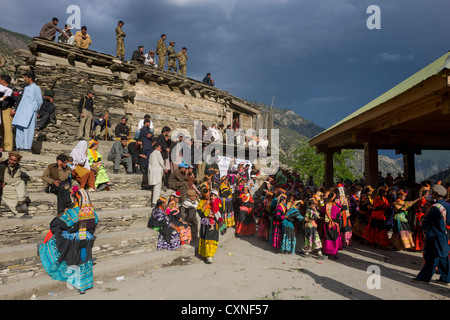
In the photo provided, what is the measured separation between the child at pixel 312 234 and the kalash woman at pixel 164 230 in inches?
133

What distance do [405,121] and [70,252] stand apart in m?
7.96

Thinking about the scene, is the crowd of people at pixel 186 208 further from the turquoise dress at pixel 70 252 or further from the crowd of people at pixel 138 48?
the crowd of people at pixel 138 48

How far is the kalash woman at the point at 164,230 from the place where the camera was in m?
6.34

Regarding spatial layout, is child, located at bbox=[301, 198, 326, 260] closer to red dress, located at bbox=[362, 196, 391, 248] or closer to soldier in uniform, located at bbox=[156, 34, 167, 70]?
red dress, located at bbox=[362, 196, 391, 248]

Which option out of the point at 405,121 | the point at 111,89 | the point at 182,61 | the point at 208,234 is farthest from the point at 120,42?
the point at 405,121

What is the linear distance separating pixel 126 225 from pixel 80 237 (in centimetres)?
216

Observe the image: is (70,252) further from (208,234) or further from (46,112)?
(46,112)

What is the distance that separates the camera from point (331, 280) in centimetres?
509

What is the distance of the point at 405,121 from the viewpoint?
21.3 feet

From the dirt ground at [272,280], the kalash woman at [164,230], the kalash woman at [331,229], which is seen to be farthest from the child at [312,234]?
the kalash woman at [164,230]

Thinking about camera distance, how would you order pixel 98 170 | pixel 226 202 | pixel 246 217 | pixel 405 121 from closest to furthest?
pixel 405 121
pixel 98 170
pixel 246 217
pixel 226 202

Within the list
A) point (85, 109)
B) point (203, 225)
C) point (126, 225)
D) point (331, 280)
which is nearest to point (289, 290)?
point (331, 280)

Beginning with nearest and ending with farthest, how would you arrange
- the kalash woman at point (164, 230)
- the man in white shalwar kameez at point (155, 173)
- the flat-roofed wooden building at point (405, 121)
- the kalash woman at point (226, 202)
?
the flat-roofed wooden building at point (405, 121) < the kalash woman at point (164, 230) < the man in white shalwar kameez at point (155, 173) < the kalash woman at point (226, 202)
